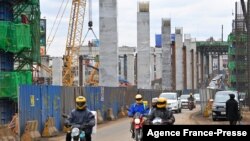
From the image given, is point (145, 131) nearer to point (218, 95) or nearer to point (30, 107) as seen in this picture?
point (30, 107)

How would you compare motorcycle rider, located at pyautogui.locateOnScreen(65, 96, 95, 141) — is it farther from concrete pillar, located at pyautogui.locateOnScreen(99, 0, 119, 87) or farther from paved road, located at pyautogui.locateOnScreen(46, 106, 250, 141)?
concrete pillar, located at pyautogui.locateOnScreen(99, 0, 119, 87)

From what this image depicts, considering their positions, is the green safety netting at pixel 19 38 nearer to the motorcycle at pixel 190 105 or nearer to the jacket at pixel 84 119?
the motorcycle at pixel 190 105

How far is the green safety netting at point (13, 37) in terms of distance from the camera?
143 ft

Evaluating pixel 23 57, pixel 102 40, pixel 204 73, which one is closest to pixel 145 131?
pixel 23 57

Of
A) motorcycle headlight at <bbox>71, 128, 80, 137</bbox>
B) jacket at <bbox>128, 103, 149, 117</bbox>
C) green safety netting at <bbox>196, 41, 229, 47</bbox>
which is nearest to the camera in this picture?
motorcycle headlight at <bbox>71, 128, 80, 137</bbox>

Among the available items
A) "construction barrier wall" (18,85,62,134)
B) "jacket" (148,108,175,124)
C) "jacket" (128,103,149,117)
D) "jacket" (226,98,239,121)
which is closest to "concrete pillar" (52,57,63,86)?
"construction barrier wall" (18,85,62,134)

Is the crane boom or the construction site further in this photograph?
the crane boom

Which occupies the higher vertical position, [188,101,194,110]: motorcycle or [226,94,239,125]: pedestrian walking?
[226,94,239,125]: pedestrian walking

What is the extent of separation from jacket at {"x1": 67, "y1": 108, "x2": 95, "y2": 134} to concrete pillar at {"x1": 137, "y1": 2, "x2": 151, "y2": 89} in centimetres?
5955

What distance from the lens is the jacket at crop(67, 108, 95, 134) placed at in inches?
527

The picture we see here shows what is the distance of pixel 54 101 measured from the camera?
96.3 feet

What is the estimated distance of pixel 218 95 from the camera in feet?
134

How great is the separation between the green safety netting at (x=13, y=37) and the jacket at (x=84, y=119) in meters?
30.5

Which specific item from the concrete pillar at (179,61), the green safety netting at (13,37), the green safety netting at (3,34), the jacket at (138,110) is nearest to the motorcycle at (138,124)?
the jacket at (138,110)
